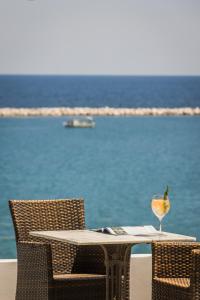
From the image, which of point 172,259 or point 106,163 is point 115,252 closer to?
point 172,259

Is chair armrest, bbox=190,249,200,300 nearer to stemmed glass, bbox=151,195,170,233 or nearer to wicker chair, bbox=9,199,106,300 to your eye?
stemmed glass, bbox=151,195,170,233

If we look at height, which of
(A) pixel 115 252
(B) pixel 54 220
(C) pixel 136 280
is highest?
(B) pixel 54 220

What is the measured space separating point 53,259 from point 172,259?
66 centimetres

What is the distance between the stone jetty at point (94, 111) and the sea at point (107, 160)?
0.43 ft

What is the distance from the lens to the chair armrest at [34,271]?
14.5 feet

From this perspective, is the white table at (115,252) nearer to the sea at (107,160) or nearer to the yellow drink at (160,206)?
the yellow drink at (160,206)

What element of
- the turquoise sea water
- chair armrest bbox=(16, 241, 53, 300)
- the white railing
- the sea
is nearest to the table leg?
chair armrest bbox=(16, 241, 53, 300)

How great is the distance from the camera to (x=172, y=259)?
4.50 meters

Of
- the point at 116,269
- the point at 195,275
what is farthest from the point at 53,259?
the point at 195,275

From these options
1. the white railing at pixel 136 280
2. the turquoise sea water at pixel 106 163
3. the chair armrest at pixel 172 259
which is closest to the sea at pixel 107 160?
the turquoise sea water at pixel 106 163

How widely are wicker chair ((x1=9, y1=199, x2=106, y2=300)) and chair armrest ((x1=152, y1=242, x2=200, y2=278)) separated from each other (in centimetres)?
30
